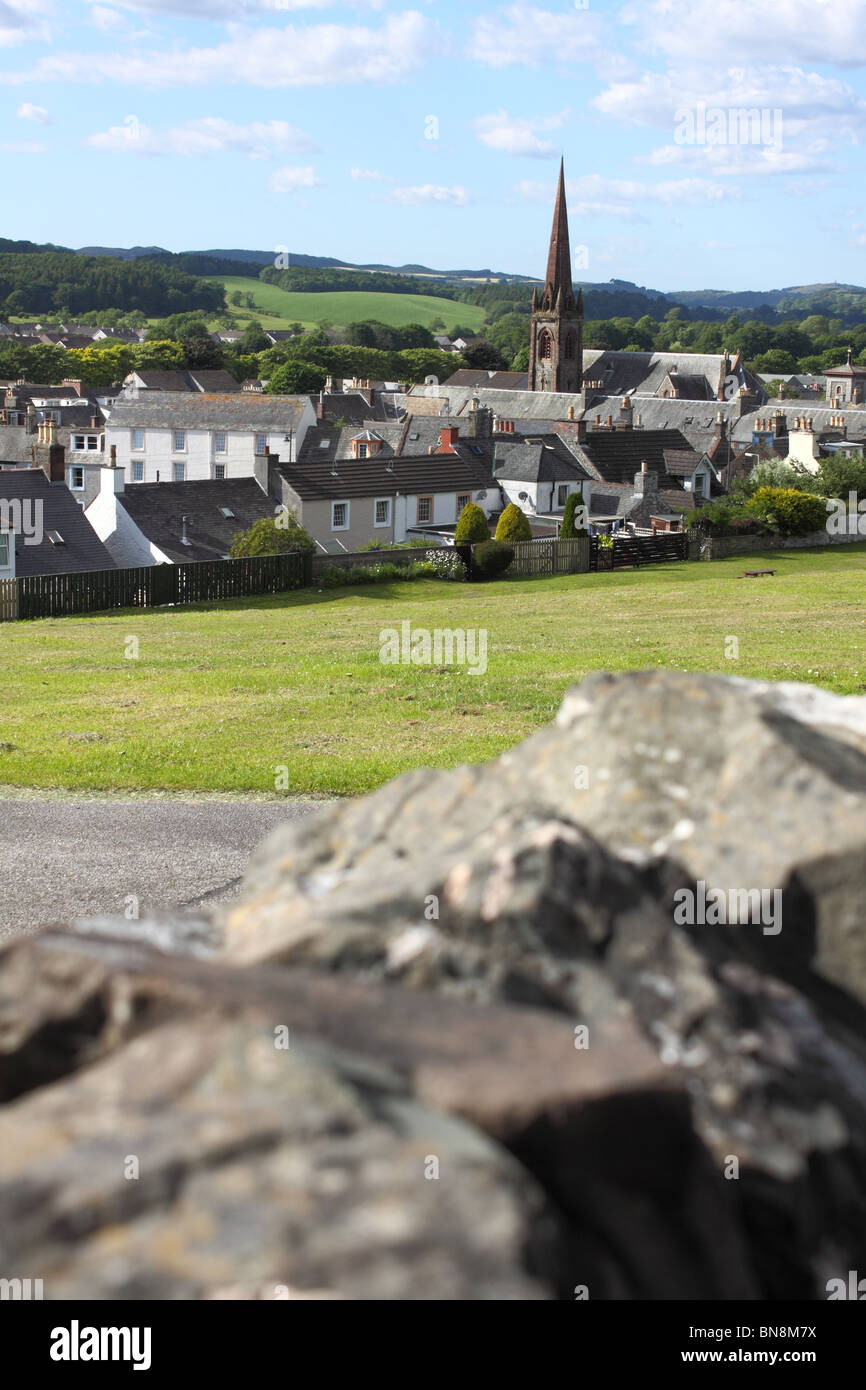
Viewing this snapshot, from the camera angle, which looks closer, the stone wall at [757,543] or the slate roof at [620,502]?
the stone wall at [757,543]

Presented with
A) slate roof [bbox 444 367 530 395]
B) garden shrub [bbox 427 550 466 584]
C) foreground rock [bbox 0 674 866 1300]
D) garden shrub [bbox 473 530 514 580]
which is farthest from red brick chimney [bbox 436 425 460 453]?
slate roof [bbox 444 367 530 395]

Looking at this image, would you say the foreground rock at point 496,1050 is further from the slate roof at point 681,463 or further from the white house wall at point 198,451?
the white house wall at point 198,451

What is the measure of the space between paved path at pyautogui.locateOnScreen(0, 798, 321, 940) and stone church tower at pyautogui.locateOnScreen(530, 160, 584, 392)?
134 metres

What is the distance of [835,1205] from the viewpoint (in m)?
3.55

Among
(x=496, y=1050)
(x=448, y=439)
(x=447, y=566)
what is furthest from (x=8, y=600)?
(x=448, y=439)

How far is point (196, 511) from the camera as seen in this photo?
59375 millimetres

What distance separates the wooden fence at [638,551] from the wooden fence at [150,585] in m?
15.1

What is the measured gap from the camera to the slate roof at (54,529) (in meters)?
49.5

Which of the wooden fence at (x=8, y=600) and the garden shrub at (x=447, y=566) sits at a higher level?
the garden shrub at (x=447, y=566)

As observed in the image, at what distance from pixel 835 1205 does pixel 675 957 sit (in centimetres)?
81

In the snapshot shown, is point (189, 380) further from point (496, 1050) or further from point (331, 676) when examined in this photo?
point (496, 1050)

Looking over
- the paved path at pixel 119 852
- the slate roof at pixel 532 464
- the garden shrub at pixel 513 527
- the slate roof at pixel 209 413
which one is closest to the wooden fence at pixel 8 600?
the garden shrub at pixel 513 527

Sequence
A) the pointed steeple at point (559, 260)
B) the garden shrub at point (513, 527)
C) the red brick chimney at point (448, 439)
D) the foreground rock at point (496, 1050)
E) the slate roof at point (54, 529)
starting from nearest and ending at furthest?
the foreground rock at point (496, 1050) < the slate roof at point (54, 529) < the garden shrub at point (513, 527) < the red brick chimney at point (448, 439) < the pointed steeple at point (559, 260)
